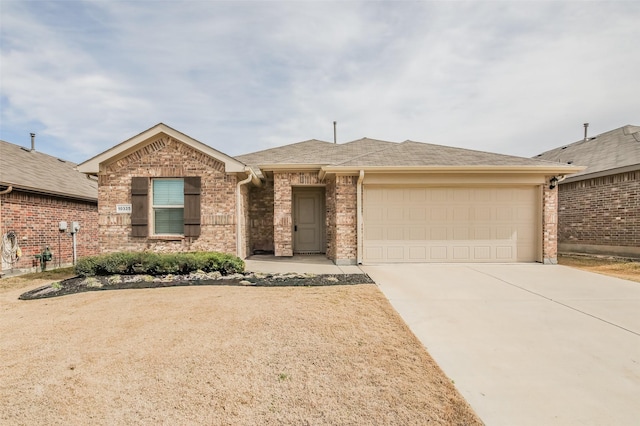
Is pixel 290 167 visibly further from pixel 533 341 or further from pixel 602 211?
pixel 602 211

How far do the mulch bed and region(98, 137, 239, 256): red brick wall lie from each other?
1.55 meters

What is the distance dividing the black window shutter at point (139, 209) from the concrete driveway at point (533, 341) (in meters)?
6.49

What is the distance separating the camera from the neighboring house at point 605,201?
9734 millimetres

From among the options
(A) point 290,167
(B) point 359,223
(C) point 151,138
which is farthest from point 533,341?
(C) point 151,138

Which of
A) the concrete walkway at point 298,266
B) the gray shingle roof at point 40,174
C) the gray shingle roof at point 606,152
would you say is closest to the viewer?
the concrete walkway at point 298,266

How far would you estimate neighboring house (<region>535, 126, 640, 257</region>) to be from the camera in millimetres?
9734

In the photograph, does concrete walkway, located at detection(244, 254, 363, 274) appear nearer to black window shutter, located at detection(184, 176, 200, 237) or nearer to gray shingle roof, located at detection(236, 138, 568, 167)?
black window shutter, located at detection(184, 176, 200, 237)

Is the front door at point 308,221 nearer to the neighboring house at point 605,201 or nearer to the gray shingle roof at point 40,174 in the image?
the gray shingle roof at point 40,174

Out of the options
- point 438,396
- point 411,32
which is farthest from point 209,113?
point 438,396

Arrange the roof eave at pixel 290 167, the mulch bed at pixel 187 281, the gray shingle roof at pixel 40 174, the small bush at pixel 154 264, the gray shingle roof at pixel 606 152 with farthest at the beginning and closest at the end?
the gray shingle roof at pixel 606 152
the roof eave at pixel 290 167
the gray shingle roof at pixel 40 174
the small bush at pixel 154 264
the mulch bed at pixel 187 281

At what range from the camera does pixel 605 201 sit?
34.5 ft

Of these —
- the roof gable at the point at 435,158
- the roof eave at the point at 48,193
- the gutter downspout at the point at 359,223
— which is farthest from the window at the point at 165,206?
the gutter downspout at the point at 359,223

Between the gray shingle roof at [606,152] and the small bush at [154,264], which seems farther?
the gray shingle roof at [606,152]

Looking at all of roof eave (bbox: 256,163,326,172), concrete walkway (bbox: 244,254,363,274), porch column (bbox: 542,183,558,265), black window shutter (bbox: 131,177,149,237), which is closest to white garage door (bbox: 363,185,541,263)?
porch column (bbox: 542,183,558,265)
